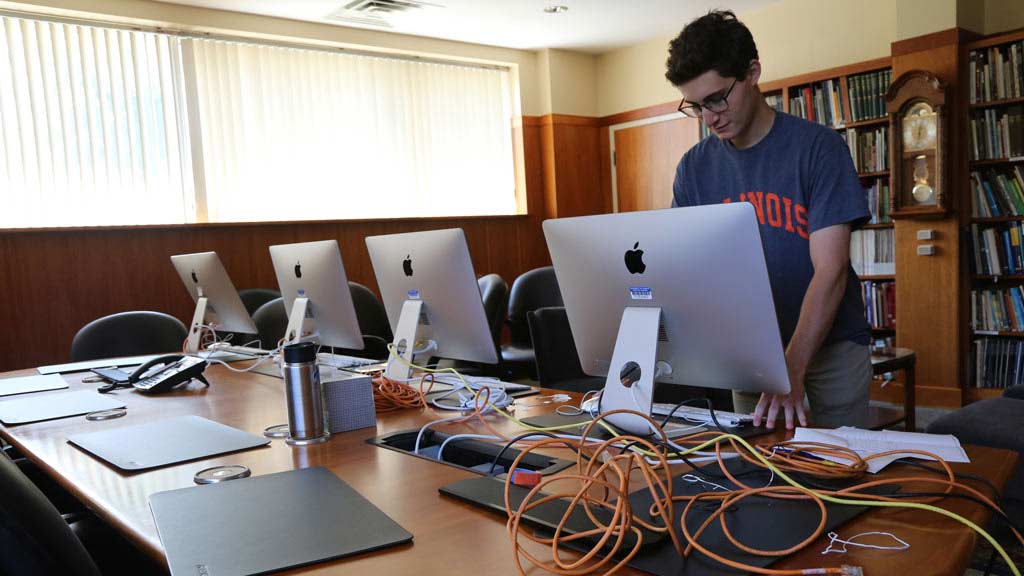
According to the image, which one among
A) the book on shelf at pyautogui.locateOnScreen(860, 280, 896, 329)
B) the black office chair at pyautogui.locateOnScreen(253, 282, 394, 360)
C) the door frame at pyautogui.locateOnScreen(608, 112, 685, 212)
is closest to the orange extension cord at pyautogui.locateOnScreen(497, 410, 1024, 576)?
the black office chair at pyautogui.locateOnScreen(253, 282, 394, 360)

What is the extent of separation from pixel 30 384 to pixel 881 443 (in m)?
2.60

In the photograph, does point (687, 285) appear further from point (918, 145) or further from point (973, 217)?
point (973, 217)

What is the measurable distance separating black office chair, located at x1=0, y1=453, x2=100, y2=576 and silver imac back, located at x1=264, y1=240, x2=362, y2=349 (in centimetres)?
131

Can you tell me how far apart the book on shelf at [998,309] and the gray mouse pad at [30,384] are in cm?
473

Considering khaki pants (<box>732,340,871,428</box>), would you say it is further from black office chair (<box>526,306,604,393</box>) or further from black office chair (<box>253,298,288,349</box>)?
black office chair (<box>253,298,288,349</box>)

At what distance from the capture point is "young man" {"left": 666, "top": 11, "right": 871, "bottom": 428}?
5.32ft

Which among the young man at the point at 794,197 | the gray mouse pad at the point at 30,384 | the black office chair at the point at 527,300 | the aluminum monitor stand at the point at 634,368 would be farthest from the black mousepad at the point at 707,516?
the black office chair at the point at 527,300

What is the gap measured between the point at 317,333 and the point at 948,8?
4089mm

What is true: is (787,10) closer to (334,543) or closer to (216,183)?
(216,183)

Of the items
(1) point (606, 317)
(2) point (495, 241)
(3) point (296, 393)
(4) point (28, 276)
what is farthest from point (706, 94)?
(2) point (495, 241)

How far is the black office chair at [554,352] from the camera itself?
105 inches

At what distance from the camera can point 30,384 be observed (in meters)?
2.58

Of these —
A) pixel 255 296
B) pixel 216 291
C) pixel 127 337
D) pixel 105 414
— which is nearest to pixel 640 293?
pixel 105 414

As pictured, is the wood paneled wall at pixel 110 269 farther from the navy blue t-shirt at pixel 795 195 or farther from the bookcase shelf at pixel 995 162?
the navy blue t-shirt at pixel 795 195
